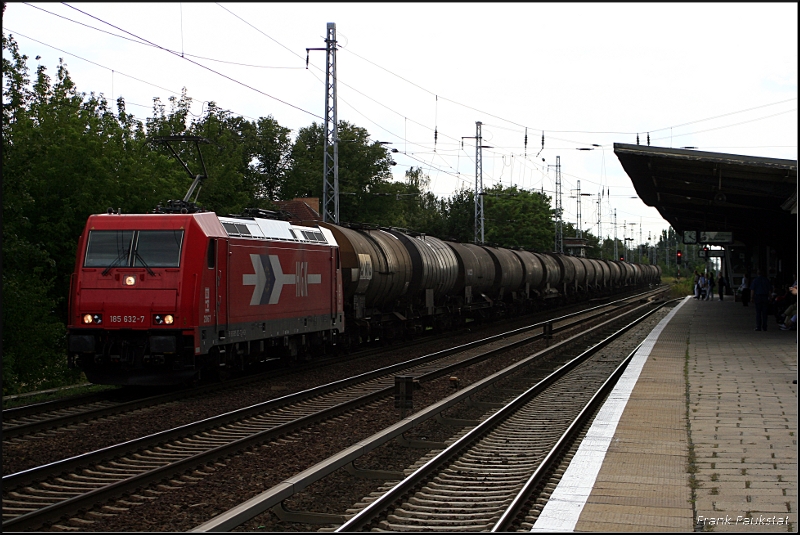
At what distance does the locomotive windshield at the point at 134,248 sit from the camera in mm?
13609

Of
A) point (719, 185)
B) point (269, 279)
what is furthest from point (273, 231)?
point (719, 185)

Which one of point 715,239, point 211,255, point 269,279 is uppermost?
point 715,239

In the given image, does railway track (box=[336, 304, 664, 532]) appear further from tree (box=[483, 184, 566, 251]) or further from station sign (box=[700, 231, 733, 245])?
tree (box=[483, 184, 566, 251])

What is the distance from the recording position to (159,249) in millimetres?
13688

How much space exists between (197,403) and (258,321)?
2.62m

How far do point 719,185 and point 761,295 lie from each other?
4.15 m

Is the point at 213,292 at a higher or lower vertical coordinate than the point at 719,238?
lower

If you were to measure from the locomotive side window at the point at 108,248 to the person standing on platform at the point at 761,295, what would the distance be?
1629 centimetres

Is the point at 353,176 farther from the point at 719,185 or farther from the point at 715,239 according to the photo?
the point at 719,185

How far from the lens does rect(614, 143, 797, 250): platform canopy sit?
1838cm

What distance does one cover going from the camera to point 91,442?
10227 mm

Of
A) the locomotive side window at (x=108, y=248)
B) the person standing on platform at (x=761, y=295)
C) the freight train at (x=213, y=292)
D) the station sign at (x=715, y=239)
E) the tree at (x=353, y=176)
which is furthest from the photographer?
the tree at (x=353, y=176)

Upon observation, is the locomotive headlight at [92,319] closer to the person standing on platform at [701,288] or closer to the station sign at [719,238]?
the station sign at [719,238]

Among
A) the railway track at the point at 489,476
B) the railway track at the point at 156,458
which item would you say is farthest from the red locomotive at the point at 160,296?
the railway track at the point at 489,476
